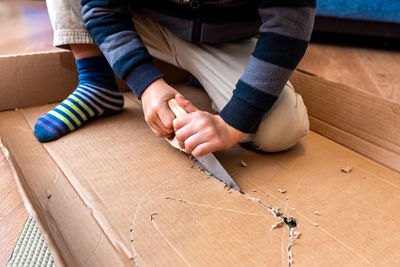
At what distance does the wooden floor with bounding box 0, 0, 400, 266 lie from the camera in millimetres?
385

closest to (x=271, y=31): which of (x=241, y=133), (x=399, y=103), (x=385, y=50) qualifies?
(x=241, y=133)

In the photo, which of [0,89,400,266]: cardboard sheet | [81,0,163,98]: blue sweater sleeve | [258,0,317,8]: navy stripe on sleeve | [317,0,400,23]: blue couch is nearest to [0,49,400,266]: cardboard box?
[0,89,400,266]: cardboard sheet

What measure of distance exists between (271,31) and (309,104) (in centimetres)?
27

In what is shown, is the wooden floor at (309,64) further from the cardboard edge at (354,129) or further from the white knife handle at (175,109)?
the white knife handle at (175,109)

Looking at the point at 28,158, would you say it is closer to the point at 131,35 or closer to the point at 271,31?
the point at 131,35

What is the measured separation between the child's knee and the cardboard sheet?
3 cm

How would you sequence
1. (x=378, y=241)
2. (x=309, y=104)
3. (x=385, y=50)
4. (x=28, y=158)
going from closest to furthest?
(x=378, y=241)
(x=28, y=158)
(x=309, y=104)
(x=385, y=50)

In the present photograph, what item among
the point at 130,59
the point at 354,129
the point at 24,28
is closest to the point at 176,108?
the point at 130,59

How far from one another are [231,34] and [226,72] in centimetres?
7

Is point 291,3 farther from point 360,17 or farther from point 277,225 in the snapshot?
point 360,17

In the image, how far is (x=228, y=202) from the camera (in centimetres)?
44

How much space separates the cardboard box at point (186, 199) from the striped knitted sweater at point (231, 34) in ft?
0.31

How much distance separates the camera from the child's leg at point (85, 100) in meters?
0.56

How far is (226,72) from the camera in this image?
0.60 meters
